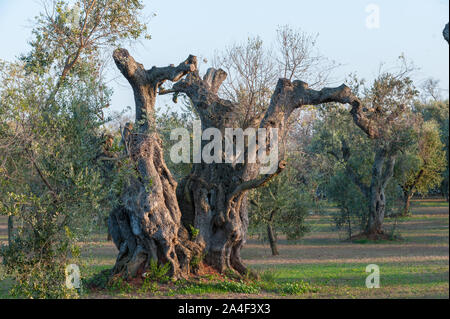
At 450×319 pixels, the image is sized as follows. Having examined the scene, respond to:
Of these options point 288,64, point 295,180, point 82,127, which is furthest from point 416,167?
point 82,127

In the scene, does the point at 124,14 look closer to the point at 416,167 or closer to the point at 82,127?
the point at 82,127

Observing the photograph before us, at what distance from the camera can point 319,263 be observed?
71.2 ft

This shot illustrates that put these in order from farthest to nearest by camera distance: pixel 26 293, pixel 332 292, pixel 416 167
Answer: pixel 416 167 → pixel 332 292 → pixel 26 293

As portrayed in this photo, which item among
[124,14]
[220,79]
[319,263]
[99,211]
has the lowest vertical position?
[319,263]

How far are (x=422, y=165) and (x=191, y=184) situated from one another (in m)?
31.4

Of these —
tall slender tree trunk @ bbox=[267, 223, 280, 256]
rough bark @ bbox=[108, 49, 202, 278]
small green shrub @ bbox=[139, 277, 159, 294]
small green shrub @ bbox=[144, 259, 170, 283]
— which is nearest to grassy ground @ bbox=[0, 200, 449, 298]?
small green shrub @ bbox=[139, 277, 159, 294]

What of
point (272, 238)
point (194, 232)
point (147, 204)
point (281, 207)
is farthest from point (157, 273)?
Result: point (272, 238)

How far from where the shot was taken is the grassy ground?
532 inches

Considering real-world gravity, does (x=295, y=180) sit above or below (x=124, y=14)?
below

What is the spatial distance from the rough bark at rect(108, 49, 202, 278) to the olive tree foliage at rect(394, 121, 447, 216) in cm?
2444

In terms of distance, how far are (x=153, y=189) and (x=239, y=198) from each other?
2614 mm

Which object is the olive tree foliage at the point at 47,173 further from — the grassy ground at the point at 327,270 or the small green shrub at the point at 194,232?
the small green shrub at the point at 194,232
